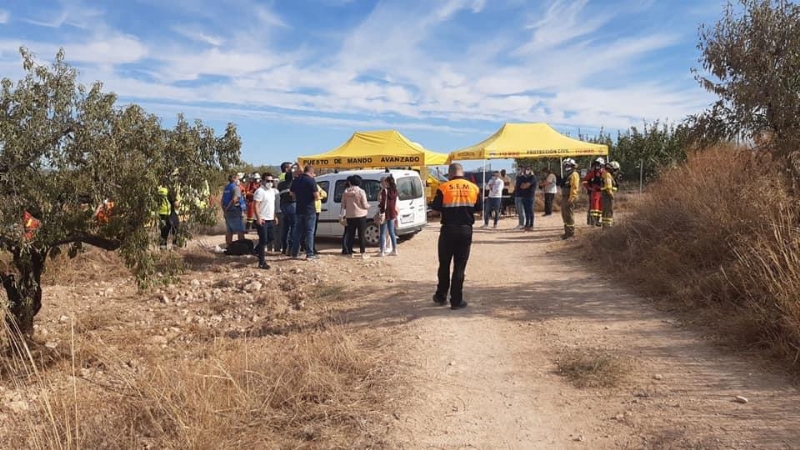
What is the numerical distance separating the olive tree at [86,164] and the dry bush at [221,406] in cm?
194

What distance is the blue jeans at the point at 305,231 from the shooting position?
10.9 metres

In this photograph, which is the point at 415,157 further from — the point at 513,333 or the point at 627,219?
the point at 513,333

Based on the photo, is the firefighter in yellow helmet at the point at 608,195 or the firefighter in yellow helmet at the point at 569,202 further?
the firefighter in yellow helmet at the point at 569,202

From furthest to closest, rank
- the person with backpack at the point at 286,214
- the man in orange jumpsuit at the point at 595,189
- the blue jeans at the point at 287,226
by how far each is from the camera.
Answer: the man in orange jumpsuit at the point at 595,189, the blue jeans at the point at 287,226, the person with backpack at the point at 286,214

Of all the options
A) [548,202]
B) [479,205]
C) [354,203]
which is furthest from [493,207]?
[479,205]

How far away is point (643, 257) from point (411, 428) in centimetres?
619

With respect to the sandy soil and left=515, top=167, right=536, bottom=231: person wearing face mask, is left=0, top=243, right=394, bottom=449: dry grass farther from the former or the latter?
left=515, top=167, right=536, bottom=231: person wearing face mask

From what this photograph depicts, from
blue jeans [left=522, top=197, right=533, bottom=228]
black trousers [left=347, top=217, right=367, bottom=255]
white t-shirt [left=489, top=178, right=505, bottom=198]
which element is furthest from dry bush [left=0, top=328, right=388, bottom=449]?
white t-shirt [left=489, top=178, right=505, bottom=198]

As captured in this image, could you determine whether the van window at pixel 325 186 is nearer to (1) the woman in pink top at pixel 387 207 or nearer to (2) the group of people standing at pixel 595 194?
(1) the woman in pink top at pixel 387 207

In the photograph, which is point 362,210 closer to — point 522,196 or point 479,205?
point 479,205

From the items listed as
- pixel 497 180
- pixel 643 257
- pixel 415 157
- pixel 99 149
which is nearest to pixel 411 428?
pixel 99 149

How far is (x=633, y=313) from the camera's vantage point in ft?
22.3

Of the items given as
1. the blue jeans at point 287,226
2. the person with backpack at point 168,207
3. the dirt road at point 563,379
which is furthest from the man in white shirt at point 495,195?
the person with backpack at point 168,207

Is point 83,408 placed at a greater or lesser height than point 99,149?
lesser
